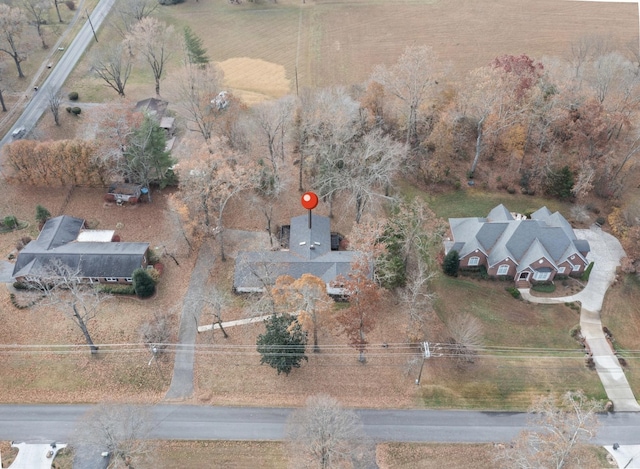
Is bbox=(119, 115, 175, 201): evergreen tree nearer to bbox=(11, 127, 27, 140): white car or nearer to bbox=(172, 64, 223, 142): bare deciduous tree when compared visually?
bbox=(172, 64, 223, 142): bare deciduous tree

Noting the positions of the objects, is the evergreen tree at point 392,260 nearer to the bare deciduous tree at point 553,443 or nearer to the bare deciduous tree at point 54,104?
the bare deciduous tree at point 553,443

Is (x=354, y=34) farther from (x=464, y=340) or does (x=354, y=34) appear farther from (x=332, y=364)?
(x=332, y=364)

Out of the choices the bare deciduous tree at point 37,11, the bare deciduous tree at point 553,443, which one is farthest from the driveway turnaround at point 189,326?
the bare deciduous tree at point 37,11

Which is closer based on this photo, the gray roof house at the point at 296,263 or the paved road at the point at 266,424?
the paved road at the point at 266,424

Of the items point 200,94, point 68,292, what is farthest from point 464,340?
point 200,94

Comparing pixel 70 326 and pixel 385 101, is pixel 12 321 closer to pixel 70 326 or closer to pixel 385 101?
pixel 70 326

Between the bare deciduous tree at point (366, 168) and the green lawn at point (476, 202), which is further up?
the bare deciduous tree at point (366, 168)
